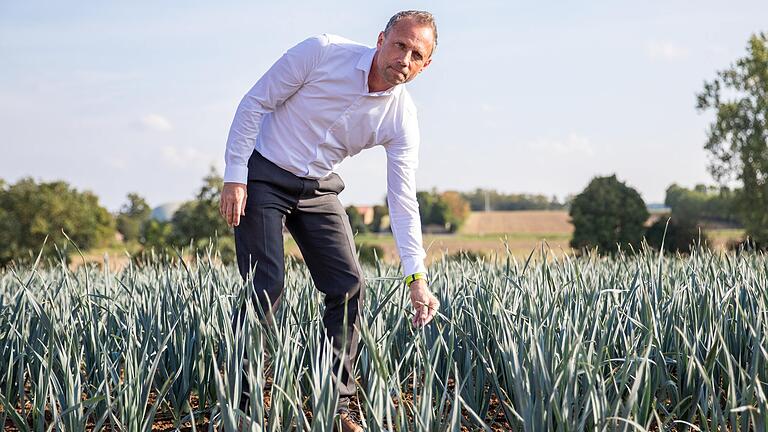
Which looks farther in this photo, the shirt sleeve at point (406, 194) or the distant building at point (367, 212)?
the distant building at point (367, 212)

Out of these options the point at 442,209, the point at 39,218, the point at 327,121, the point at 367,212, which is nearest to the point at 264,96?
the point at 327,121

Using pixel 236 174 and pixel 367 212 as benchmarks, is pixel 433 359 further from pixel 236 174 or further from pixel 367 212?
pixel 367 212

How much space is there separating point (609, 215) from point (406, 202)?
12.3 meters

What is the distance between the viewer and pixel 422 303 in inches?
93.7

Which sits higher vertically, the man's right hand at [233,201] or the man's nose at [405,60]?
the man's nose at [405,60]

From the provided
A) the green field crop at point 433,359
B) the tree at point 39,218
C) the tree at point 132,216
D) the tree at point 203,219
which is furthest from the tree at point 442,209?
the green field crop at point 433,359

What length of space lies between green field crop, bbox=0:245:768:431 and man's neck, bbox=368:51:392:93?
613 millimetres

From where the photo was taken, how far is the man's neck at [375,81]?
2570 mm

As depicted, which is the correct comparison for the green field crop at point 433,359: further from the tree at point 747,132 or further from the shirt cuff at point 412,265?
the tree at point 747,132

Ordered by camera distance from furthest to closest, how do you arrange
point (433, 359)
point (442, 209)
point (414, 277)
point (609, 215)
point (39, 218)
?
→ point (442, 209) → point (39, 218) → point (609, 215) → point (433, 359) → point (414, 277)

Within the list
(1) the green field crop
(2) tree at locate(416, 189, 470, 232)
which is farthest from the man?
(2) tree at locate(416, 189, 470, 232)

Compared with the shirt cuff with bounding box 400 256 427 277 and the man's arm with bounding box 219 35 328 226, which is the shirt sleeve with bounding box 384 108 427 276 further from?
the man's arm with bounding box 219 35 328 226

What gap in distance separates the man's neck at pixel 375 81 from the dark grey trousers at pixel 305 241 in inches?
13.1

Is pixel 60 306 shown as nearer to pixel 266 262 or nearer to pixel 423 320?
pixel 266 262
